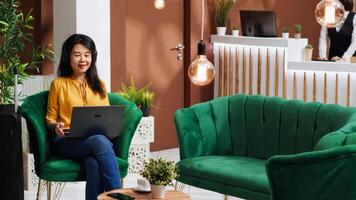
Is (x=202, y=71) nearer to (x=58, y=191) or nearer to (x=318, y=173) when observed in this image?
(x=318, y=173)

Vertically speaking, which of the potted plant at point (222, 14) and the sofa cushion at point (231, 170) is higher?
the potted plant at point (222, 14)

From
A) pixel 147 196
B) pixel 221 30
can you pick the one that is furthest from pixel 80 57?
pixel 221 30

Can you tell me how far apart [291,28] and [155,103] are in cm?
271

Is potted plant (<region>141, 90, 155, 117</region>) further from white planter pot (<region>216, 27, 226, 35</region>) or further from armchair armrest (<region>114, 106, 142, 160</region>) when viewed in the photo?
white planter pot (<region>216, 27, 226, 35</region>)

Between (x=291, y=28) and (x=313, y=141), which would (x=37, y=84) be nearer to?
(x=313, y=141)

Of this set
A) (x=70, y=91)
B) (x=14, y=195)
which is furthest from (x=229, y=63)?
(x=14, y=195)

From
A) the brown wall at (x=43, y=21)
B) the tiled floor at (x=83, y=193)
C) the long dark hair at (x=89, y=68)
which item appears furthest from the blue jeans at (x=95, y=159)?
the brown wall at (x=43, y=21)

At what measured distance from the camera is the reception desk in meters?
7.95

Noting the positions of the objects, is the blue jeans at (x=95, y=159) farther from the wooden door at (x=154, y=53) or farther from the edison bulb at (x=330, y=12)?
the wooden door at (x=154, y=53)

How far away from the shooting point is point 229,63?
948cm

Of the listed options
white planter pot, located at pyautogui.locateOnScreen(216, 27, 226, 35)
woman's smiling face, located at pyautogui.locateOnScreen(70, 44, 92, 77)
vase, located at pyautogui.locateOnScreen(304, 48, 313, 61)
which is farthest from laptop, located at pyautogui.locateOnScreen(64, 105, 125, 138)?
white planter pot, located at pyautogui.locateOnScreen(216, 27, 226, 35)

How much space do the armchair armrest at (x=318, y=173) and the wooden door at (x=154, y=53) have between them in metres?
5.02

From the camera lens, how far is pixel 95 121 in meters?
5.86

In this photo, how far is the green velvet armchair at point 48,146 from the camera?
5.84m
